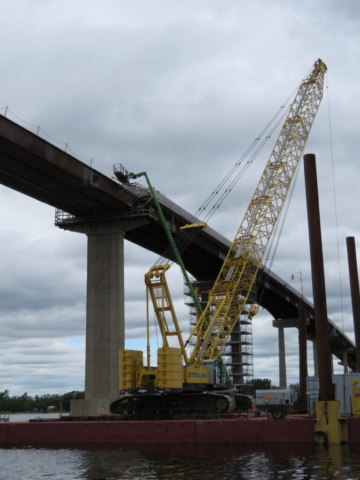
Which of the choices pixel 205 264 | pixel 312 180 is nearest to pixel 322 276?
pixel 312 180

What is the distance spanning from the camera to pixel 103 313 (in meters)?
59.3

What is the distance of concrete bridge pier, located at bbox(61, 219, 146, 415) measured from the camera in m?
57.4

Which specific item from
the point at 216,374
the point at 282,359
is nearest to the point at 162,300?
the point at 216,374

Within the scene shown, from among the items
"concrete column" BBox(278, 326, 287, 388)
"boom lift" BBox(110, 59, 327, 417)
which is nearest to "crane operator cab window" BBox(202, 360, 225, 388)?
"boom lift" BBox(110, 59, 327, 417)

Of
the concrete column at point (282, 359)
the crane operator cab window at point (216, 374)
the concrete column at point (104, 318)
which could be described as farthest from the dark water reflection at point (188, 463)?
the concrete column at point (282, 359)

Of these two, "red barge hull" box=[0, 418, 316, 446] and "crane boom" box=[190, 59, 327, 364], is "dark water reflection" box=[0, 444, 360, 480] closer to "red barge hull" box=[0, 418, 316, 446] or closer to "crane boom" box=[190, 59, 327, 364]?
"red barge hull" box=[0, 418, 316, 446]

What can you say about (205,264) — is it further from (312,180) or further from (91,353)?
(312,180)

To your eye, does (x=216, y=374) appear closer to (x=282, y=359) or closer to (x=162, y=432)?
(x=162, y=432)

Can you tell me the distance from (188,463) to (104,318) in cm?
3221

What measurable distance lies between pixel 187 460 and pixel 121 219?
34848 millimetres

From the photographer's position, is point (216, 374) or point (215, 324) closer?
point (216, 374)

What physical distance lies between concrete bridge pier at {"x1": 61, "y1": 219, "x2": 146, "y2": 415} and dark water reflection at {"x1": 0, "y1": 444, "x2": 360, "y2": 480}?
808 inches

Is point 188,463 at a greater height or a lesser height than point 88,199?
lesser

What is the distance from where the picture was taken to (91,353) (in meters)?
59.2
